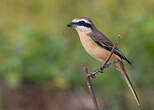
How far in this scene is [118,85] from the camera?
7645mm

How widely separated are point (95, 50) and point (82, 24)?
348 mm

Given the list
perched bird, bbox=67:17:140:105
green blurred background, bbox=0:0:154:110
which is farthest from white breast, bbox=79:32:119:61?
green blurred background, bbox=0:0:154:110

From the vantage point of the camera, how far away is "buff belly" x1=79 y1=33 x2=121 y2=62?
5.73 metres

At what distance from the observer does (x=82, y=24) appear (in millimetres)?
5805

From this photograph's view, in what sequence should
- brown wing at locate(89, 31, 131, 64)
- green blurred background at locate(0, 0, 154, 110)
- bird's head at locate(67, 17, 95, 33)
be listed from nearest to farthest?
bird's head at locate(67, 17, 95, 33), brown wing at locate(89, 31, 131, 64), green blurred background at locate(0, 0, 154, 110)

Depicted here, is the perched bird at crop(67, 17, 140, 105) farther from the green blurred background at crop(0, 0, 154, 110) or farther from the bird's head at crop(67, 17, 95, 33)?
the green blurred background at crop(0, 0, 154, 110)

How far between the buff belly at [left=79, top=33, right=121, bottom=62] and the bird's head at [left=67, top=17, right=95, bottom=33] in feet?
0.30

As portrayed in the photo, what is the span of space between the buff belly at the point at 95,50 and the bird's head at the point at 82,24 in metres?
0.09

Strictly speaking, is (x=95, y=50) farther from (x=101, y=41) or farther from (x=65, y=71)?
(x=65, y=71)

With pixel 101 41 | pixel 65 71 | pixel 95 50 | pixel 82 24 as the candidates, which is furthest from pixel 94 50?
pixel 65 71

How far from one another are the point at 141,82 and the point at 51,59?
1.48 metres

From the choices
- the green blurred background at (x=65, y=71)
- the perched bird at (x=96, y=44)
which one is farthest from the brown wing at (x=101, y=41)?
the green blurred background at (x=65, y=71)

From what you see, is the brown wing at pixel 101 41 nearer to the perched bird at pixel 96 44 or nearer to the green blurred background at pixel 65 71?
the perched bird at pixel 96 44

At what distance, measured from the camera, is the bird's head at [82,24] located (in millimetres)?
5664
